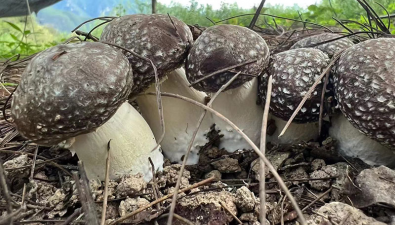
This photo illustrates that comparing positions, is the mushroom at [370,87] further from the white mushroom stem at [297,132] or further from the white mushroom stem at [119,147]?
the white mushroom stem at [119,147]

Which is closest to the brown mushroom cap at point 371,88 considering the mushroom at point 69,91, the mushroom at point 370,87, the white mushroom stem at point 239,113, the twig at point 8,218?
the mushroom at point 370,87

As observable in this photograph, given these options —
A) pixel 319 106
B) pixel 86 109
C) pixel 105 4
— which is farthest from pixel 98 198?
pixel 105 4

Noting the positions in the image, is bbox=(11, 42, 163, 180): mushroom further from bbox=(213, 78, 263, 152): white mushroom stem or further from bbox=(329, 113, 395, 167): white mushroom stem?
bbox=(329, 113, 395, 167): white mushroom stem

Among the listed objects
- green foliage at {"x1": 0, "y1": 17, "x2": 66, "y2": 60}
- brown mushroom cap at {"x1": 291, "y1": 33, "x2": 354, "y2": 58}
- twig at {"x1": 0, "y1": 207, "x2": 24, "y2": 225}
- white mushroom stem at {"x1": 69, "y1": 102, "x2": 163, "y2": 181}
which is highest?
brown mushroom cap at {"x1": 291, "y1": 33, "x2": 354, "y2": 58}

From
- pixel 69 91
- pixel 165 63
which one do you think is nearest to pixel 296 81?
pixel 165 63

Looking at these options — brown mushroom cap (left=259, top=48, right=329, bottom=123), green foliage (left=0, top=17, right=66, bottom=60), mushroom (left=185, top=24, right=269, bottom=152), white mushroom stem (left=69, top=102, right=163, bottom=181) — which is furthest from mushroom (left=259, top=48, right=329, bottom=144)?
green foliage (left=0, top=17, right=66, bottom=60)

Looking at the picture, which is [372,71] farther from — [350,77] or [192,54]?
[192,54]

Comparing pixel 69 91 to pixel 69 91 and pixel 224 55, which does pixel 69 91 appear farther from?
pixel 224 55
